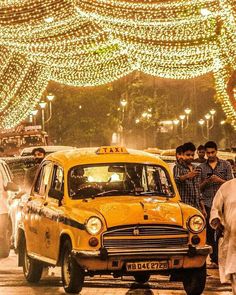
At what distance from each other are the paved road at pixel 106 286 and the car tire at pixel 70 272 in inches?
14.4

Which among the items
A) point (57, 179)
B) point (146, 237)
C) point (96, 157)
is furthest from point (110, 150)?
point (146, 237)

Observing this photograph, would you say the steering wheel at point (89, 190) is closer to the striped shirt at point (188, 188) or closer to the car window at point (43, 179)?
the car window at point (43, 179)

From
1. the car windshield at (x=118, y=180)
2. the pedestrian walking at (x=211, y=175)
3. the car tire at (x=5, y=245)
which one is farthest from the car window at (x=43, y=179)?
the car tire at (x=5, y=245)

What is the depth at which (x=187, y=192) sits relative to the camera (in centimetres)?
1521

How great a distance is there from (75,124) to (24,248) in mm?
58952

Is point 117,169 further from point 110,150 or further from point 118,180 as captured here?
point 110,150

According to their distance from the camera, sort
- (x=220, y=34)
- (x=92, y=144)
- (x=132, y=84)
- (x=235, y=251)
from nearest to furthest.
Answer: (x=235, y=251) → (x=220, y=34) → (x=132, y=84) → (x=92, y=144)

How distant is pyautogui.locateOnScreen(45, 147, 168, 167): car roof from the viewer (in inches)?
531

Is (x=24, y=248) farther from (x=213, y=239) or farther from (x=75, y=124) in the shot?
(x=75, y=124)

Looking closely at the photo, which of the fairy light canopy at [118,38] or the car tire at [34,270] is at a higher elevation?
the fairy light canopy at [118,38]

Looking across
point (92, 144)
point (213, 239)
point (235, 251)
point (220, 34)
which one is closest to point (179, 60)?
point (220, 34)

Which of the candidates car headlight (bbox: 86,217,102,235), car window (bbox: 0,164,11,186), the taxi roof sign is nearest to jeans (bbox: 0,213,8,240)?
car window (bbox: 0,164,11,186)

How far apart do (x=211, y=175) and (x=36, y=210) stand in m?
3.23

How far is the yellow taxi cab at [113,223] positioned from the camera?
39.3 ft
